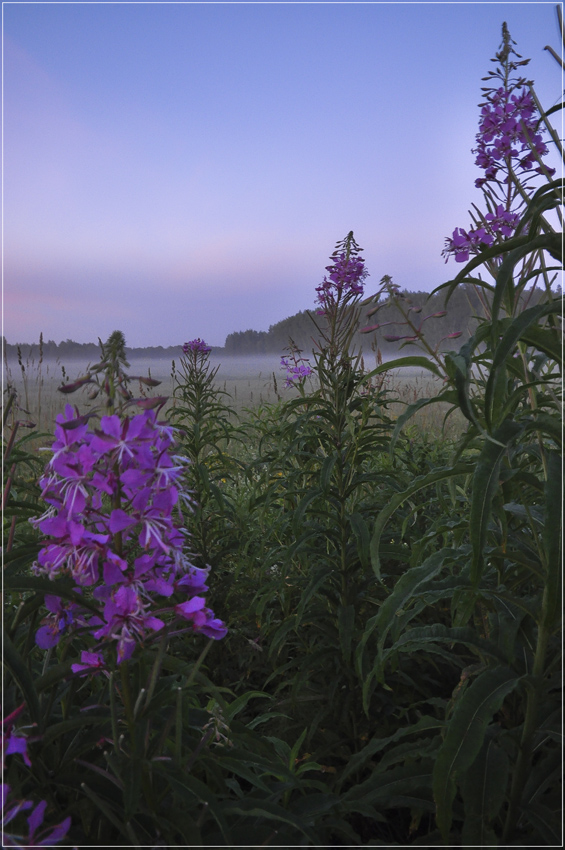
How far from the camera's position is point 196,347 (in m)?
3.29

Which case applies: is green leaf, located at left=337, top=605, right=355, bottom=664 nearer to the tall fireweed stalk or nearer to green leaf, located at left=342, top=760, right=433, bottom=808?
green leaf, located at left=342, top=760, right=433, bottom=808

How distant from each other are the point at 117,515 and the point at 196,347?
255 centimetres

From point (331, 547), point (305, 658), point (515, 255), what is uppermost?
point (515, 255)

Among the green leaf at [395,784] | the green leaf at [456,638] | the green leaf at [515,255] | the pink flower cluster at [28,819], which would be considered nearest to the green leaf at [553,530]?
the green leaf at [456,638]

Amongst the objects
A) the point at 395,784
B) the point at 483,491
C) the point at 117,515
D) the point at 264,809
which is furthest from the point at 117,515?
the point at 395,784

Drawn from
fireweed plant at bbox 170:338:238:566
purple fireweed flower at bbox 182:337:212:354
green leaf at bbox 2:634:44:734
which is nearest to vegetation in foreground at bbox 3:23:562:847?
green leaf at bbox 2:634:44:734

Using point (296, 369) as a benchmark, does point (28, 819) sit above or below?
below

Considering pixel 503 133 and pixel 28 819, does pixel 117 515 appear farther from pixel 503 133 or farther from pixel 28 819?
pixel 503 133

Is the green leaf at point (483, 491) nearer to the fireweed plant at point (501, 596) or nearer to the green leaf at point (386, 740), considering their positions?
the fireweed plant at point (501, 596)

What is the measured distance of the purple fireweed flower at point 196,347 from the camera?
A: 3.30 metres

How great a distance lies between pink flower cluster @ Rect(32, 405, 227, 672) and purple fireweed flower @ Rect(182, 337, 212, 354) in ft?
8.03

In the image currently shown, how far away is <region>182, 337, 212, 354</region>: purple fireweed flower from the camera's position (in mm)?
3305

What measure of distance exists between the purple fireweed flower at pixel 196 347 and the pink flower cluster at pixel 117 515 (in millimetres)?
2446

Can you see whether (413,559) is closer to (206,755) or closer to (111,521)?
(206,755)
